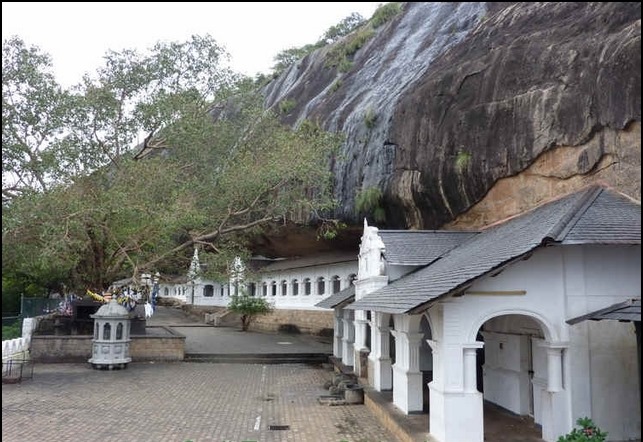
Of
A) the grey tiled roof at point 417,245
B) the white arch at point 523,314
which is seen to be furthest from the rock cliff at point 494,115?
the white arch at point 523,314

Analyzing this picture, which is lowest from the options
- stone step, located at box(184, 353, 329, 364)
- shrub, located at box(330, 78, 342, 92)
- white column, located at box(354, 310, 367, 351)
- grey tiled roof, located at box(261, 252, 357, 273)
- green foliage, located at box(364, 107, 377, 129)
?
stone step, located at box(184, 353, 329, 364)

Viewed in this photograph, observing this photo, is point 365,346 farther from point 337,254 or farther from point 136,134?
point 337,254

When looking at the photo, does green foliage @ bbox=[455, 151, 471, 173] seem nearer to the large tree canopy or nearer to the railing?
the large tree canopy

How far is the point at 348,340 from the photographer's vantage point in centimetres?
1973

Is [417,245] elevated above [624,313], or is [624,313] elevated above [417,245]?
[417,245]

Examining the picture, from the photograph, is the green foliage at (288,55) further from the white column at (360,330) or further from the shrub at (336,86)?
the white column at (360,330)

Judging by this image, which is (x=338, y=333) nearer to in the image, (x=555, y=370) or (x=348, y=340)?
(x=348, y=340)

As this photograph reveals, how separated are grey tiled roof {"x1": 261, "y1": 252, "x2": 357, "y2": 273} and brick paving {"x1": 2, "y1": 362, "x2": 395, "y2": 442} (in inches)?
426

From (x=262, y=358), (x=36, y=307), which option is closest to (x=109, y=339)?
(x=262, y=358)

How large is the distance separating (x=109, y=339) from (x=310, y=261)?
16.6m

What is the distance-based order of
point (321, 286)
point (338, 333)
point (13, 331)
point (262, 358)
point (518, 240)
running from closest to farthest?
1. point (518, 240)
2. point (338, 333)
3. point (262, 358)
4. point (13, 331)
5. point (321, 286)

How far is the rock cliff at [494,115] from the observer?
1165cm

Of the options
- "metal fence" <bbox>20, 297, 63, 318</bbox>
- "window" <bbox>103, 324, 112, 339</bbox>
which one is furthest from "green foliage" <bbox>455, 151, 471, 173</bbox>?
"metal fence" <bbox>20, 297, 63, 318</bbox>

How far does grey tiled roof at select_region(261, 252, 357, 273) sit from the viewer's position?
3131 cm
